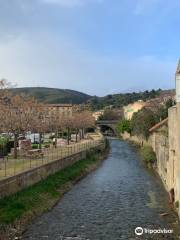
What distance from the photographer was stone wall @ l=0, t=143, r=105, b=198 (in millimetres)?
27203

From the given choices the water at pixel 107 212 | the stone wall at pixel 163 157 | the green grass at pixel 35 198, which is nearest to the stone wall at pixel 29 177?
the green grass at pixel 35 198

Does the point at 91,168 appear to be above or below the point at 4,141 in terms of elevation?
below

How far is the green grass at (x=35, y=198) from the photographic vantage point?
2511cm

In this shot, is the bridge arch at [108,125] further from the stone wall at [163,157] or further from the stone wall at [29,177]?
the stone wall at [29,177]

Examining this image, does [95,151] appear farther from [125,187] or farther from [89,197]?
[89,197]

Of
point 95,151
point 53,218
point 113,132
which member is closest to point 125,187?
point 53,218

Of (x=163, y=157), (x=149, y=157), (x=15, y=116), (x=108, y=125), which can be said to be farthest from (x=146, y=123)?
(x=108, y=125)

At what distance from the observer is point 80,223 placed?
26.1 meters

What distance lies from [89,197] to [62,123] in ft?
154

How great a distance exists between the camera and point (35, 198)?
29844 millimetres

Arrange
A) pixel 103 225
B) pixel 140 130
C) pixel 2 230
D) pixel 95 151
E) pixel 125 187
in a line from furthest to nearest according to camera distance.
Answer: pixel 140 130 → pixel 95 151 → pixel 125 187 → pixel 103 225 → pixel 2 230

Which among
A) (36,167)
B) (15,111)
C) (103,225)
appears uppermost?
(15,111)

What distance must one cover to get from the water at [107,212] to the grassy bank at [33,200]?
0.61 metres

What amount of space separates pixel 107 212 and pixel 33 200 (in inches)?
190
